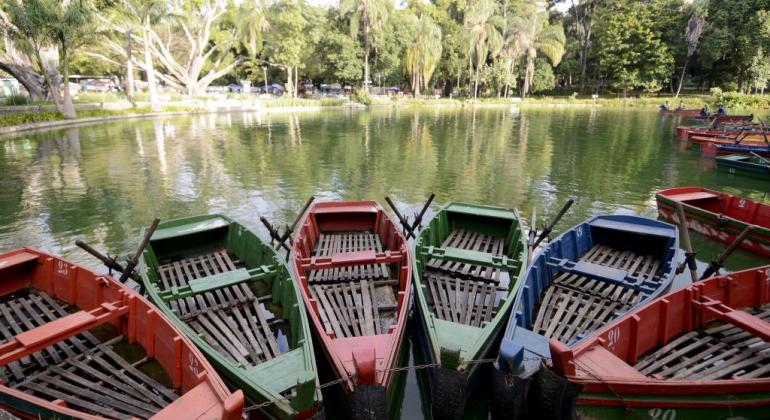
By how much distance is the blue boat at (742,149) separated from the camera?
25.4 meters

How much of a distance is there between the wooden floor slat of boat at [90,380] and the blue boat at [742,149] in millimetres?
31061

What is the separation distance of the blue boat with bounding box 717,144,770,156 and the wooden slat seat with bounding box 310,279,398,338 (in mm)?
26474

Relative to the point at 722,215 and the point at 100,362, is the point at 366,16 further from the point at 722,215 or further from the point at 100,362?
the point at 100,362

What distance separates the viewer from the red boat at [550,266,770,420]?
5168mm

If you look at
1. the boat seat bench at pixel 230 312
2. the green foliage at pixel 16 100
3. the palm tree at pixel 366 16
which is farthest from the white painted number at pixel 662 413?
the palm tree at pixel 366 16

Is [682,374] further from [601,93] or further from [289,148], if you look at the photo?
[601,93]

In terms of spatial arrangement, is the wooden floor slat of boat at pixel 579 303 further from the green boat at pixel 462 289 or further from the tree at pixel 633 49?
the tree at pixel 633 49

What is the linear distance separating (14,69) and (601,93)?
86785mm

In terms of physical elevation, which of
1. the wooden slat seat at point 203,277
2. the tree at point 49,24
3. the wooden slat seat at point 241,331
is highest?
the tree at point 49,24

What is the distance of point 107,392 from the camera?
20.1 ft

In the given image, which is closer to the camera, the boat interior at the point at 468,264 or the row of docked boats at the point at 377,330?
the row of docked boats at the point at 377,330

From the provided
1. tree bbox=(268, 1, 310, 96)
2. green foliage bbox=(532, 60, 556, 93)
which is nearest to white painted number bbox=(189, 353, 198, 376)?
tree bbox=(268, 1, 310, 96)

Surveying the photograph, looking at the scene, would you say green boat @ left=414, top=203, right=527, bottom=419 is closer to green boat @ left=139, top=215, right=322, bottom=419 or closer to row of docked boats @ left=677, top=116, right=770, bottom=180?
green boat @ left=139, top=215, right=322, bottom=419

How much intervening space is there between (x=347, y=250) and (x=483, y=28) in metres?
63.7
